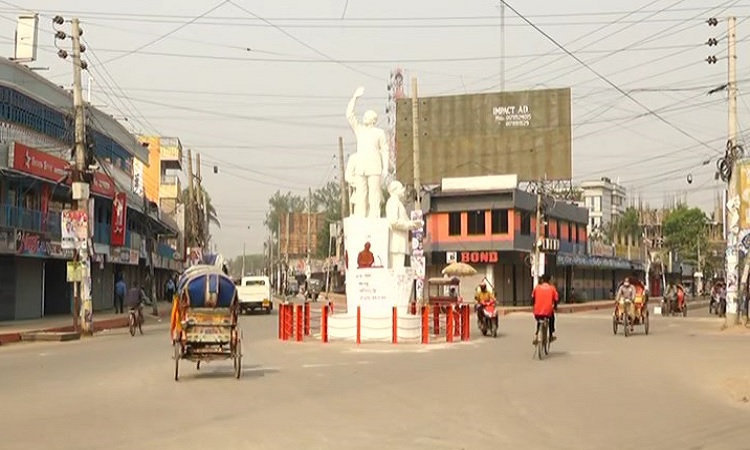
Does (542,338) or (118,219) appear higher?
(118,219)

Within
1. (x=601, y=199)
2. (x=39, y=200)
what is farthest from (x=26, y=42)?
(x=601, y=199)

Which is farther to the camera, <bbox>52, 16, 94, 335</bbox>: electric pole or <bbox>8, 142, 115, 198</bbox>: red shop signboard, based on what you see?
<bbox>8, 142, 115, 198</bbox>: red shop signboard

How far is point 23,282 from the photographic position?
3841cm

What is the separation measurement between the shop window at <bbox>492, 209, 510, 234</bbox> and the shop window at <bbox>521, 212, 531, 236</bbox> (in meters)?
1.56

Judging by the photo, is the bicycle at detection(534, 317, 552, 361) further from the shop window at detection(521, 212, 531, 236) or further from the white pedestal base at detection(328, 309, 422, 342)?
the shop window at detection(521, 212, 531, 236)

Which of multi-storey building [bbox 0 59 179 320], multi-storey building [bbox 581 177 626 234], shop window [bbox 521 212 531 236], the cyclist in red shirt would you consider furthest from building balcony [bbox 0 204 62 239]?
multi-storey building [bbox 581 177 626 234]

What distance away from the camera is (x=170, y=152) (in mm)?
97312

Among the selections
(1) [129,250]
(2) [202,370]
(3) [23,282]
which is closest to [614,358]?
(2) [202,370]

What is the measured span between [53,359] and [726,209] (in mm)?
26007

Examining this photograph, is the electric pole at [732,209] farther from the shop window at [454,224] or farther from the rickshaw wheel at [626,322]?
the shop window at [454,224]

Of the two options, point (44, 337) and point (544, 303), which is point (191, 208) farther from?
point (544, 303)

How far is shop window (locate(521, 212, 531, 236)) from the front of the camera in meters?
64.9

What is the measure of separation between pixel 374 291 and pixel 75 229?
10.1m

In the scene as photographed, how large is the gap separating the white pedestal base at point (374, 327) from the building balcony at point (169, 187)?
73846mm
